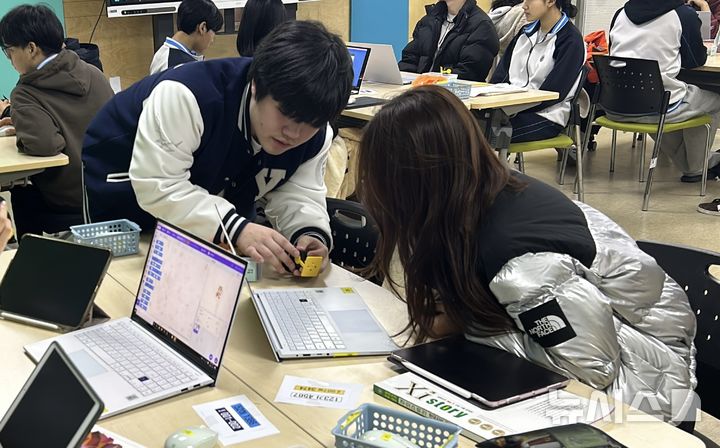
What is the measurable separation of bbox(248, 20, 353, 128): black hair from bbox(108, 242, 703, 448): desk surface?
0.41 meters

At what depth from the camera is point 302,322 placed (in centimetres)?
160

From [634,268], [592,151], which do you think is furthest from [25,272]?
[592,151]

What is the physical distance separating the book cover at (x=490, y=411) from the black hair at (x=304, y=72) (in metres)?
0.67

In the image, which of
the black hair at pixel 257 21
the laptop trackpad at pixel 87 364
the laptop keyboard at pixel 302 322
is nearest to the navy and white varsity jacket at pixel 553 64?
the black hair at pixel 257 21

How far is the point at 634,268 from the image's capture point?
4.97 ft

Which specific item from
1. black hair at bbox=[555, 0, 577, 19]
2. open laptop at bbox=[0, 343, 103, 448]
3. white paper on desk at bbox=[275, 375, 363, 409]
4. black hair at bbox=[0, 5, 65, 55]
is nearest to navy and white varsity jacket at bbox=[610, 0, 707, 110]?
black hair at bbox=[555, 0, 577, 19]

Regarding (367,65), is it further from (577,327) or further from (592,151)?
(577,327)

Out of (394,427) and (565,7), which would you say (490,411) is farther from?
(565,7)

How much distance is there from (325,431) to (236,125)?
0.93 m

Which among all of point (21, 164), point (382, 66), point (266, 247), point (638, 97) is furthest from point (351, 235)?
point (638, 97)

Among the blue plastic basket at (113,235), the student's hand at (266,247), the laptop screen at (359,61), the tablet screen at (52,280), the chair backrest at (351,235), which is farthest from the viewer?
the laptop screen at (359,61)

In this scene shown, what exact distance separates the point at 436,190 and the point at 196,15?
3.14 meters

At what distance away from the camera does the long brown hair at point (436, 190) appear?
4.71 feet

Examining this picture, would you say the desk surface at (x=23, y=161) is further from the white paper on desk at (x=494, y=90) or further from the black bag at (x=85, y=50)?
the white paper on desk at (x=494, y=90)
